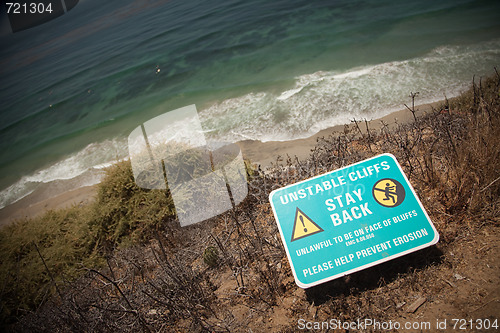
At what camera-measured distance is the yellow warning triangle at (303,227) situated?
93.9 inches

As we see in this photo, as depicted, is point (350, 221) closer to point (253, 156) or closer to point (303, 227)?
point (303, 227)

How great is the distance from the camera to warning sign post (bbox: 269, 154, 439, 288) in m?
2.25

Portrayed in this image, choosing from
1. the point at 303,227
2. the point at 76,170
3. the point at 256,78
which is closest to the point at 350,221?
the point at 303,227

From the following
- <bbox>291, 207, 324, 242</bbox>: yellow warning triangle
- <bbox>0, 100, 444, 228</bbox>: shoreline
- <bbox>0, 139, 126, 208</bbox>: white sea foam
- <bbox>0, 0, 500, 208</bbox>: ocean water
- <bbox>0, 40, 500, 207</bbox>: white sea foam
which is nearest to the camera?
<bbox>291, 207, 324, 242</bbox>: yellow warning triangle

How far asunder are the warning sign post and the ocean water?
469cm

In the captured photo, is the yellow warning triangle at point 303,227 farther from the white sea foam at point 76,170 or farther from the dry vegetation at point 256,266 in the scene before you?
the white sea foam at point 76,170

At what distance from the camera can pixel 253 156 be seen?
6566 mm

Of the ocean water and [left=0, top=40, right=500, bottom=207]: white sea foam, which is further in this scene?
the ocean water

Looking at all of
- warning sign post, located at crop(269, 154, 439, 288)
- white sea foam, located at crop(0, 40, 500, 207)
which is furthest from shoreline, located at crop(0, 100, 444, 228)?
warning sign post, located at crop(269, 154, 439, 288)

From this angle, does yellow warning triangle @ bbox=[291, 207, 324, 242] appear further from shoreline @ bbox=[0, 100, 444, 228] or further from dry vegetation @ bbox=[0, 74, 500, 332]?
shoreline @ bbox=[0, 100, 444, 228]

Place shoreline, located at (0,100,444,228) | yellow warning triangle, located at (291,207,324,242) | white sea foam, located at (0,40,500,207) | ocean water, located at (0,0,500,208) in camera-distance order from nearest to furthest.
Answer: yellow warning triangle, located at (291,207,324,242) → shoreline, located at (0,100,444,228) → white sea foam, located at (0,40,500,207) → ocean water, located at (0,0,500,208)

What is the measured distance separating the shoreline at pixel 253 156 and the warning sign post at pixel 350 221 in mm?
3205

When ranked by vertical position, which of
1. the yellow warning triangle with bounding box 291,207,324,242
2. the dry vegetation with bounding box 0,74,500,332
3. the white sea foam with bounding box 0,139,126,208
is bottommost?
the white sea foam with bounding box 0,139,126,208

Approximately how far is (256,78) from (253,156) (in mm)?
5488
